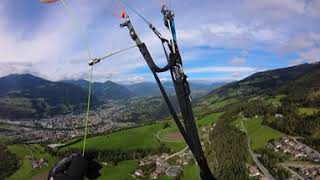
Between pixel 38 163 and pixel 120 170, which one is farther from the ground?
pixel 38 163

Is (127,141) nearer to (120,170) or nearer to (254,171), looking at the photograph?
(120,170)

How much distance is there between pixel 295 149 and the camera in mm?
134750

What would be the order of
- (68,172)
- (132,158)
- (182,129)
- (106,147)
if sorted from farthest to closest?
(106,147) → (132,158) → (182,129) → (68,172)

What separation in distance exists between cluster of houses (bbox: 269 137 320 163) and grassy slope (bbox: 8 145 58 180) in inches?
3279

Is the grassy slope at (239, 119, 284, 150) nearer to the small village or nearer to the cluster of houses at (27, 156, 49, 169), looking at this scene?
the small village

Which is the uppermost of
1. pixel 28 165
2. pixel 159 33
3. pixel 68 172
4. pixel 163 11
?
pixel 163 11

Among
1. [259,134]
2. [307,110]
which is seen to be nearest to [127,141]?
[259,134]

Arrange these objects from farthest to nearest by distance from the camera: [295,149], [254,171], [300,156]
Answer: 1. [295,149]
2. [300,156]
3. [254,171]

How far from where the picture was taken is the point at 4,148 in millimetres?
184000

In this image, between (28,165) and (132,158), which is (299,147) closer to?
(132,158)

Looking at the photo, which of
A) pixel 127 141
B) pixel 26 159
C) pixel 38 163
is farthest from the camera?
pixel 127 141

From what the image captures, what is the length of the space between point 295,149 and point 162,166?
155ft

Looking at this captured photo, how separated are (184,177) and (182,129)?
348 feet

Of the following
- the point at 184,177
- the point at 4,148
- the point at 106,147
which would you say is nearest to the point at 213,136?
the point at 106,147
